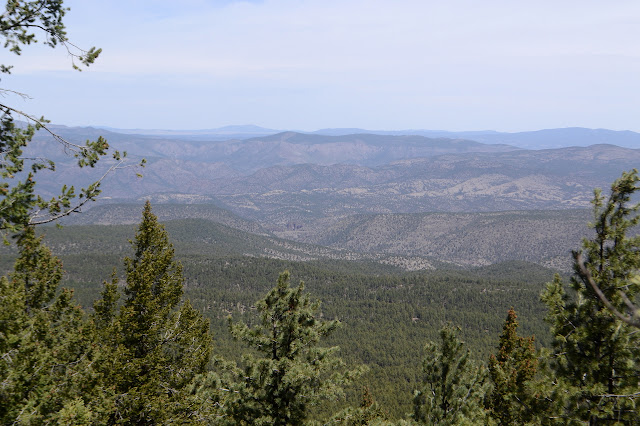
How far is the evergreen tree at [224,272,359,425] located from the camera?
13953 millimetres

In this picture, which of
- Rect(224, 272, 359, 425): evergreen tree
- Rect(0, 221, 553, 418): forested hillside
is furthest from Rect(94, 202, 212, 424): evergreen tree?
Rect(0, 221, 553, 418): forested hillside

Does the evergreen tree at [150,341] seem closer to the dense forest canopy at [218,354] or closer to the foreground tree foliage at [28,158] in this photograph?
the dense forest canopy at [218,354]

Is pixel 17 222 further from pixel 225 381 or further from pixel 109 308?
pixel 109 308

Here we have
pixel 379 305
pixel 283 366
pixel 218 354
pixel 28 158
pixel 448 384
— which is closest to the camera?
pixel 28 158

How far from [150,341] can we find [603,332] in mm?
15768

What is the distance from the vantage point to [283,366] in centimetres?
1396

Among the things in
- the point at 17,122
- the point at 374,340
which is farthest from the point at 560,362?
the point at 374,340

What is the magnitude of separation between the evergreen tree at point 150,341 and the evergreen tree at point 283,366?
2344 mm

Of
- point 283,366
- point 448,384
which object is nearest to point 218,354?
point 283,366

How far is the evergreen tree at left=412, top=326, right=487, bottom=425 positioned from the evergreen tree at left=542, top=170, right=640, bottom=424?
6083 mm

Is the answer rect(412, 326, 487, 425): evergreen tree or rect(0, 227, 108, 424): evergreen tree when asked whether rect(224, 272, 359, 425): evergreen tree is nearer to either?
rect(0, 227, 108, 424): evergreen tree

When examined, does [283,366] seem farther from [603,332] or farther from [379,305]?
[379,305]

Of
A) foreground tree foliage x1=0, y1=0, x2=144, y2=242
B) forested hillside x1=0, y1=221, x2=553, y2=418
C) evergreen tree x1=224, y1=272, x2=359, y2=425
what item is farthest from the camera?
forested hillside x1=0, y1=221, x2=553, y2=418

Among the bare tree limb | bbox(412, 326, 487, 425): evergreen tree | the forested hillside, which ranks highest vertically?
the bare tree limb
